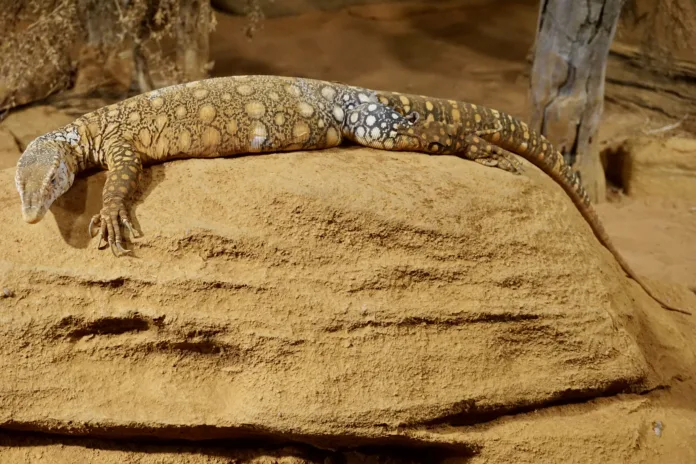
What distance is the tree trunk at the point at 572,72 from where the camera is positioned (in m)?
5.75

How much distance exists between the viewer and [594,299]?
11.3ft

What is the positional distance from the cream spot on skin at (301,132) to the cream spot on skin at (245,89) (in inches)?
14.2

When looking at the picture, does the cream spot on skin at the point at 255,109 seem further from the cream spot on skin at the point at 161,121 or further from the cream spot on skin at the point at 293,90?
the cream spot on skin at the point at 161,121

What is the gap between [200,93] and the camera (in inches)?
149

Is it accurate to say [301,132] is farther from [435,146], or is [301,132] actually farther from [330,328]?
[330,328]

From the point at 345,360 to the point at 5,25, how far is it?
20.8ft

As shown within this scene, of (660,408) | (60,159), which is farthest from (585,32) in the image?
(60,159)

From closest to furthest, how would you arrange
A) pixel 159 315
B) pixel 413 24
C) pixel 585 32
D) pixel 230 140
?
pixel 159 315, pixel 230 140, pixel 585 32, pixel 413 24

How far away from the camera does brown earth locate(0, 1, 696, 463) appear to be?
2988 mm

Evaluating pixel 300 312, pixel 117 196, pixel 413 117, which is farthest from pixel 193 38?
pixel 300 312

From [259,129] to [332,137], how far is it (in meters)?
0.46

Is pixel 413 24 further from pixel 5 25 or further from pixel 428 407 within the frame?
pixel 428 407

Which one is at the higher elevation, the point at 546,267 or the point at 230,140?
the point at 230,140

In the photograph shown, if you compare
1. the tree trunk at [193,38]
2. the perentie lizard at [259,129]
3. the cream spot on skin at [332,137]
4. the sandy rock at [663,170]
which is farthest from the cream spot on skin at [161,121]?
the sandy rock at [663,170]
